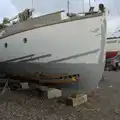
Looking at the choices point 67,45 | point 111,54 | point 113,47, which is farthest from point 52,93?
point 113,47

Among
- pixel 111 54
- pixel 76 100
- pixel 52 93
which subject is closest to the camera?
pixel 76 100

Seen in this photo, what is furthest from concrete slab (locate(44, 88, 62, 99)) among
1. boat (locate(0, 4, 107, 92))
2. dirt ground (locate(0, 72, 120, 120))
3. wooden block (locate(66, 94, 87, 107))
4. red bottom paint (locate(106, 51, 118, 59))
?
red bottom paint (locate(106, 51, 118, 59))

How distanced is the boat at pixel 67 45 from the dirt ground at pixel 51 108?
3.24ft

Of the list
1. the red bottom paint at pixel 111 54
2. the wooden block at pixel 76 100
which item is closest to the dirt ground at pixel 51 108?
the wooden block at pixel 76 100

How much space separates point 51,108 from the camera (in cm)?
805

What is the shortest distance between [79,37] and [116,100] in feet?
8.42

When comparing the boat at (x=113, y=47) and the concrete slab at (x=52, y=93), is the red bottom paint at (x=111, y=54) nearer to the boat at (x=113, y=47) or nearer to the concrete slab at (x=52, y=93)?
the boat at (x=113, y=47)

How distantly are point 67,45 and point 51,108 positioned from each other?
8.22ft

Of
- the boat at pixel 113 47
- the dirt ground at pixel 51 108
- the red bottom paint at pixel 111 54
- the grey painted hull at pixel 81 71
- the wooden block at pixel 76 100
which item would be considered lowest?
the dirt ground at pixel 51 108

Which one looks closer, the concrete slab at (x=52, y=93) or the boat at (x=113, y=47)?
the concrete slab at (x=52, y=93)

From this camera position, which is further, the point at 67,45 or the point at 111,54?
the point at 111,54

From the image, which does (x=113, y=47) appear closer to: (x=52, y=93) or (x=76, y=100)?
(x=52, y=93)

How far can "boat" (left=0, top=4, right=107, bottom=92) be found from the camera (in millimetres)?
9250

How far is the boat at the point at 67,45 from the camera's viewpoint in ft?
30.3
